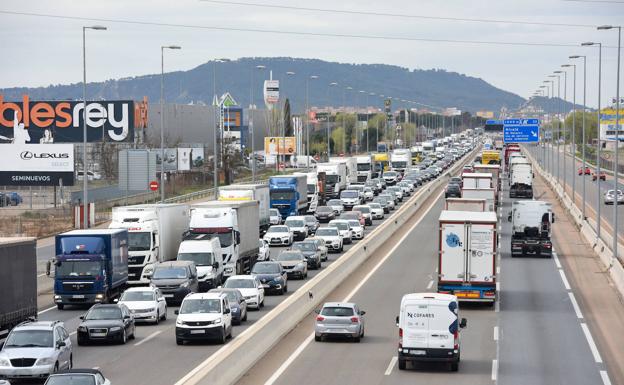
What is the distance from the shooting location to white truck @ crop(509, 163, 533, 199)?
99625mm

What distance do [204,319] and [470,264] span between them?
11.4 metres

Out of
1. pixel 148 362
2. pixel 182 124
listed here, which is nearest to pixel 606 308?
pixel 148 362

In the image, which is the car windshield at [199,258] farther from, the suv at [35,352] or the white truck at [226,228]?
the suv at [35,352]

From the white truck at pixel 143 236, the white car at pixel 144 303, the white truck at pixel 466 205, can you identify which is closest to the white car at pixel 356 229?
the white truck at pixel 466 205

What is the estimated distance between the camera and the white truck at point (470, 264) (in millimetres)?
41125

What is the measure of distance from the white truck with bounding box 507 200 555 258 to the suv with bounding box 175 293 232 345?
28907mm

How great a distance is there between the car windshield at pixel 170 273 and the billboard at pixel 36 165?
45399mm

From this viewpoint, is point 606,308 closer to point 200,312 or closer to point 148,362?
point 200,312

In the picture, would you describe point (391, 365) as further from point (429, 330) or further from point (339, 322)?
point (339, 322)

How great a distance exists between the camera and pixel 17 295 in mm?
32938

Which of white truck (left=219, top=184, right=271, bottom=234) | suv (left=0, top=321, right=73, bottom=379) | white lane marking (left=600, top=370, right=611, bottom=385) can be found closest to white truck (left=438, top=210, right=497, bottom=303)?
white lane marking (left=600, top=370, right=611, bottom=385)

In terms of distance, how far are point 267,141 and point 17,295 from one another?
12005cm

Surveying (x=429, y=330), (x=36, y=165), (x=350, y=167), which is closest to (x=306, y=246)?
(x=429, y=330)

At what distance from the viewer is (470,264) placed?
4109 centimetres
